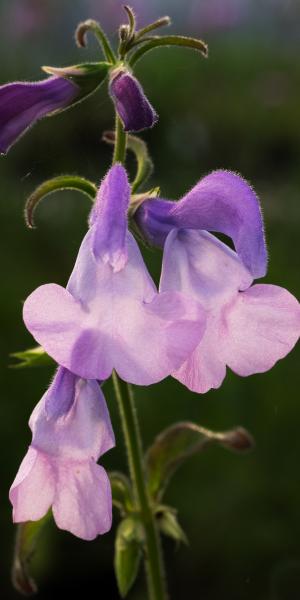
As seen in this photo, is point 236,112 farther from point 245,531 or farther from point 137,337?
point 137,337

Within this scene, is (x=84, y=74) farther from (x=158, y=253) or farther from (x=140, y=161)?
(x=158, y=253)

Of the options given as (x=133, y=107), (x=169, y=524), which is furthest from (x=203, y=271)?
(x=169, y=524)

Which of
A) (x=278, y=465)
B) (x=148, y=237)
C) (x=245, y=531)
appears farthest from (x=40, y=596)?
(x=148, y=237)

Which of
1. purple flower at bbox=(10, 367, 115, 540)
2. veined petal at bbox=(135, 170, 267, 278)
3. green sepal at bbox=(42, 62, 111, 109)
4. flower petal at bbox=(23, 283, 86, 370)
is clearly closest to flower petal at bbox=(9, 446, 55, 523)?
purple flower at bbox=(10, 367, 115, 540)

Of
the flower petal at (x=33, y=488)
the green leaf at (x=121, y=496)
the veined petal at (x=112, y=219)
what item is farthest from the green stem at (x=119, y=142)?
the green leaf at (x=121, y=496)

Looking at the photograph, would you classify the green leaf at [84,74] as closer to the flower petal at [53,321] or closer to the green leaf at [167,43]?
the green leaf at [167,43]
